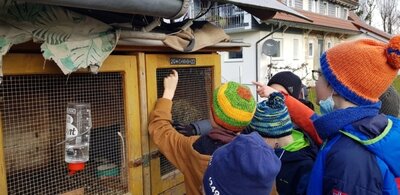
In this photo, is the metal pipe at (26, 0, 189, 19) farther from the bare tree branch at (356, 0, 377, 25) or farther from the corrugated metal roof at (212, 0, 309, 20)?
the bare tree branch at (356, 0, 377, 25)

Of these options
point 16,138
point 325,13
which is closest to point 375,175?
point 16,138

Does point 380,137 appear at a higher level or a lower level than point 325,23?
lower

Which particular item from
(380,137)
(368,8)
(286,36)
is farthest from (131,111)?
(368,8)

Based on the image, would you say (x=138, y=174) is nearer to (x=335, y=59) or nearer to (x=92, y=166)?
(x=92, y=166)

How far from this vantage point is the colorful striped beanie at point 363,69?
1607 millimetres

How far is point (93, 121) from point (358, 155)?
131cm

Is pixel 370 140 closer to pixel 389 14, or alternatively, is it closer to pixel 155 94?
pixel 155 94

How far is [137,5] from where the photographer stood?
4.71 feet

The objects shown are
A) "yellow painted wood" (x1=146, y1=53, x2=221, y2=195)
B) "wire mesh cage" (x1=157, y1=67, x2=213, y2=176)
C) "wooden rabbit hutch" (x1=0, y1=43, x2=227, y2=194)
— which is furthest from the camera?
"wire mesh cage" (x1=157, y1=67, x2=213, y2=176)

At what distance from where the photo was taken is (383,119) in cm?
165

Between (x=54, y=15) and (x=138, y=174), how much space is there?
3.24ft

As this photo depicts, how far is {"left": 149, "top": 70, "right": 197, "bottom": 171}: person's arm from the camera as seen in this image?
196 cm

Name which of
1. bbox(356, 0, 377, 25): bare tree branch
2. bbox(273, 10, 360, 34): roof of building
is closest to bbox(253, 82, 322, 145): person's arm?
bbox(273, 10, 360, 34): roof of building

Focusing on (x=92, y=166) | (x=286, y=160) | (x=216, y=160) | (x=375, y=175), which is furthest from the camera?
(x=286, y=160)
